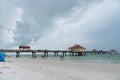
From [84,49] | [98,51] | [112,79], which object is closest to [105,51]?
[98,51]

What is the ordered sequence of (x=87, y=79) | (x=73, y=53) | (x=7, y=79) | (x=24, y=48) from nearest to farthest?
(x=7, y=79) → (x=87, y=79) → (x=24, y=48) → (x=73, y=53)

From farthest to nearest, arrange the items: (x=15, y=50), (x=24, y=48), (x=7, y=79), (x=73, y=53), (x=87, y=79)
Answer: (x=73, y=53) < (x=24, y=48) < (x=15, y=50) < (x=87, y=79) < (x=7, y=79)

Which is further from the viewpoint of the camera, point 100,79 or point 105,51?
point 105,51

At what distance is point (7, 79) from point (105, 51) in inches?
4777

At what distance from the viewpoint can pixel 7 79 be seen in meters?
10.7

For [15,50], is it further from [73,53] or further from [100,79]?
[100,79]

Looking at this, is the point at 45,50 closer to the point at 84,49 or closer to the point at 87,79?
the point at 84,49

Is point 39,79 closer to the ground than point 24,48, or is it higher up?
closer to the ground

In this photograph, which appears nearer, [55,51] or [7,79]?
[7,79]

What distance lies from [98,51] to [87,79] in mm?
114487

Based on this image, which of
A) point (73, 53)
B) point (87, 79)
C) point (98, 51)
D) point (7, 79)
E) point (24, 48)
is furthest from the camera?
point (98, 51)

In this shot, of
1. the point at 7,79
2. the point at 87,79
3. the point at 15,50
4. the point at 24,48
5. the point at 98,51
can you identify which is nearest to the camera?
the point at 7,79

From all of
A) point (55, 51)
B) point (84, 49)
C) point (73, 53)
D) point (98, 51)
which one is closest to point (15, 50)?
point (55, 51)

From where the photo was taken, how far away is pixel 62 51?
4058 inches
